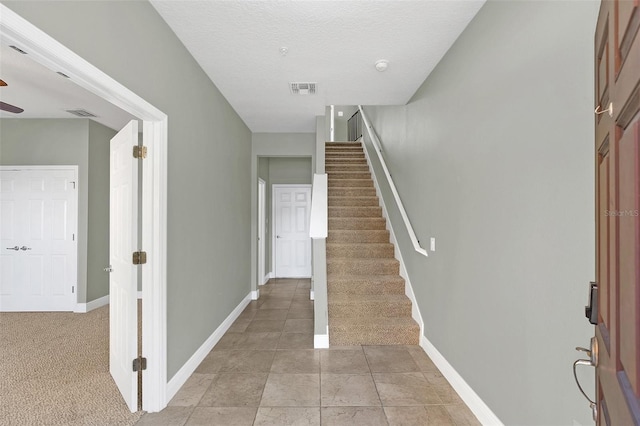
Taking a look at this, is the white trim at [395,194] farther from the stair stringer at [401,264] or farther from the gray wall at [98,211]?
the gray wall at [98,211]

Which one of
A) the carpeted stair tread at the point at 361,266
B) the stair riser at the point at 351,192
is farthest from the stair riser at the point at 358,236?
the stair riser at the point at 351,192

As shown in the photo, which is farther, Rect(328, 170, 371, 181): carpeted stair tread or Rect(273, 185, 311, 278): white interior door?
Rect(273, 185, 311, 278): white interior door

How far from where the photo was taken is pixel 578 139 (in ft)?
4.25

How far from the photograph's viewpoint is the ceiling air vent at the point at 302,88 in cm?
322

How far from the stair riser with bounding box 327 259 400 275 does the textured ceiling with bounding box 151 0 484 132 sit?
194 cm

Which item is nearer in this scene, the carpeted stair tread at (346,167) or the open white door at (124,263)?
the open white door at (124,263)

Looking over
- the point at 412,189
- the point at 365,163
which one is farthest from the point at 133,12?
the point at 365,163

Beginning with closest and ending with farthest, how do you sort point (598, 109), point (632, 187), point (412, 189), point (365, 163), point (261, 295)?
point (632, 187)
point (598, 109)
point (412, 189)
point (261, 295)
point (365, 163)

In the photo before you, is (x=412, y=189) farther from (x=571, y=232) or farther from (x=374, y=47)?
(x=571, y=232)

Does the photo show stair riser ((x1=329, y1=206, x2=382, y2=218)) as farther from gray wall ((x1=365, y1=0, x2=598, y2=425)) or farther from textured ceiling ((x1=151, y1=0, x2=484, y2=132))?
gray wall ((x1=365, y1=0, x2=598, y2=425))

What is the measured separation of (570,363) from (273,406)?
5.79 feet

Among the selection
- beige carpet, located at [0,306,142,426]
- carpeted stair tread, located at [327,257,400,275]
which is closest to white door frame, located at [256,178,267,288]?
carpeted stair tread, located at [327,257,400,275]

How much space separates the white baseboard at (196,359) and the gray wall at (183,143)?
0.06m

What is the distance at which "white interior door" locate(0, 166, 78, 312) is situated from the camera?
4.32m
